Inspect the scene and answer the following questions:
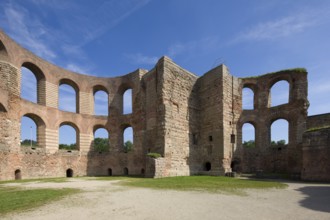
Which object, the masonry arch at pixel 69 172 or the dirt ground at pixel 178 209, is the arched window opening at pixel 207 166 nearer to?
the masonry arch at pixel 69 172

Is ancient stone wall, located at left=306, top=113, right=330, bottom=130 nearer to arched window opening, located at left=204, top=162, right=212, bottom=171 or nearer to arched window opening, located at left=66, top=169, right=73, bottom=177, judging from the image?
arched window opening, located at left=204, top=162, right=212, bottom=171

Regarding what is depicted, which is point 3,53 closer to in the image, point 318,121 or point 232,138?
point 232,138

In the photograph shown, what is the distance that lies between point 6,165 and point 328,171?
21.7 meters

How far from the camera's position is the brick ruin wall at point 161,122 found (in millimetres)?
18406

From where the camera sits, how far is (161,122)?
1938 centimetres

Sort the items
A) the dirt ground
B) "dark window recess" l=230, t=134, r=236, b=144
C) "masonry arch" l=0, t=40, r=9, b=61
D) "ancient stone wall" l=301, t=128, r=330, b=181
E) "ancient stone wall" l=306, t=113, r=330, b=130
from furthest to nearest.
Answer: "dark window recess" l=230, t=134, r=236, b=144 < "ancient stone wall" l=306, t=113, r=330, b=130 < "masonry arch" l=0, t=40, r=9, b=61 < "ancient stone wall" l=301, t=128, r=330, b=181 < the dirt ground

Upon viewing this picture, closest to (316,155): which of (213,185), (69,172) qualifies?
(213,185)

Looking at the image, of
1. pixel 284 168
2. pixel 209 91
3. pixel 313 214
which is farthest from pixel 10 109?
pixel 284 168

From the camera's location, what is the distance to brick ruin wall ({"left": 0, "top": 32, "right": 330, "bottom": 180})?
18406 millimetres

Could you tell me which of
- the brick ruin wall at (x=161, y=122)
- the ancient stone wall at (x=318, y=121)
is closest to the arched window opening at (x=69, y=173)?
the brick ruin wall at (x=161, y=122)

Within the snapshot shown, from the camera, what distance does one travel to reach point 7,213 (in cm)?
561

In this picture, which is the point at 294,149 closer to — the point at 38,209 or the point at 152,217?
the point at 152,217

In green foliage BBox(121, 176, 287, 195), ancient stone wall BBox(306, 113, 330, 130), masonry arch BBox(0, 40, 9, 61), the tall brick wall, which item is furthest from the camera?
ancient stone wall BBox(306, 113, 330, 130)

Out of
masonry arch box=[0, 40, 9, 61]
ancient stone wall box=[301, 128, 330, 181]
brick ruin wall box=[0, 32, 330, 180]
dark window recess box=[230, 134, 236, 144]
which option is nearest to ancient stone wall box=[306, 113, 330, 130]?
brick ruin wall box=[0, 32, 330, 180]
